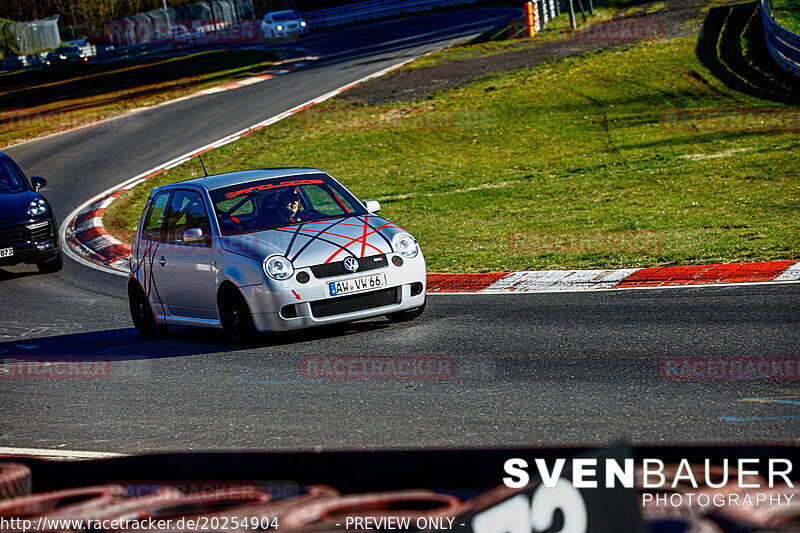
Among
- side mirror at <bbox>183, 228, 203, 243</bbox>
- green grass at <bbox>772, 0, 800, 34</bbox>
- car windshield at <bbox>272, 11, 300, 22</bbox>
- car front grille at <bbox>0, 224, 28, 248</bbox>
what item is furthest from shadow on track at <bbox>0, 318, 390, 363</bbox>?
car windshield at <bbox>272, 11, 300, 22</bbox>

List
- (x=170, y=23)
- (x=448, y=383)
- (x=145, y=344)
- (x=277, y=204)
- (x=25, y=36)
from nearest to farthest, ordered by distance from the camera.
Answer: (x=448, y=383), (x=277, y=204), (x=145, y=344), (x=170, y=23), (x=25, y=36)

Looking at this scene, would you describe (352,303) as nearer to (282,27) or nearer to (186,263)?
(186,263)

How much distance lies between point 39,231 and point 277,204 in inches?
288

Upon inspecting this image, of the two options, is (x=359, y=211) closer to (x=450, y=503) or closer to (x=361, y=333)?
(x=361, y=333)

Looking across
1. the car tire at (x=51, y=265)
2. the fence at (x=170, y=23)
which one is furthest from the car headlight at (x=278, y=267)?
the fence at (x=170, y=23)

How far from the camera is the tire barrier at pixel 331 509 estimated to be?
2.76 metres

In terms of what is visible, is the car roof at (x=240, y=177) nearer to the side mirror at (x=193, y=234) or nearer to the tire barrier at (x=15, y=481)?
the side mirror at (x=193, y=234)

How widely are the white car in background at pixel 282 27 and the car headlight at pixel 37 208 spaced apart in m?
35.2

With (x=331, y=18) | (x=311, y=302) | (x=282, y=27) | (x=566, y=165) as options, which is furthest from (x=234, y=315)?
(x=331, y=18)

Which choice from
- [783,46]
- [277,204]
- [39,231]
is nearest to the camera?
[277,204]

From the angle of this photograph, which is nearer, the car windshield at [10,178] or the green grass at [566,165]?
the green grass at [566,165]

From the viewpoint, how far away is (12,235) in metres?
14.6

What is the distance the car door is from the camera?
8.94 meters

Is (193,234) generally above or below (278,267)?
above
